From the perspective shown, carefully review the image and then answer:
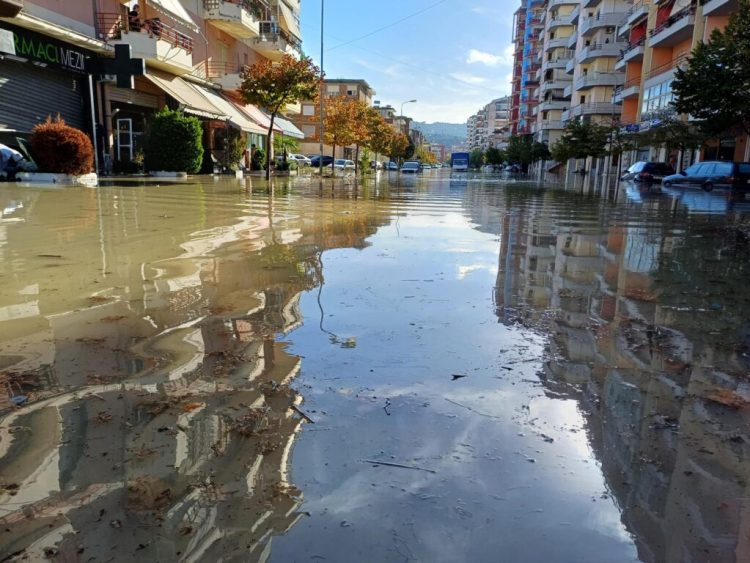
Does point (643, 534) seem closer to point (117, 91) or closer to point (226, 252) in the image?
point (226, 252)

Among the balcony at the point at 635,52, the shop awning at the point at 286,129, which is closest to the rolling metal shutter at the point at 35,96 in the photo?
the shop awning at the point at 286,129

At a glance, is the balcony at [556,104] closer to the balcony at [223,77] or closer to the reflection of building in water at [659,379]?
the balcony at [223,77]

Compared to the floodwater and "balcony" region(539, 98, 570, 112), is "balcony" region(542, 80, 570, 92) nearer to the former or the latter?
"balcony" region(539, 98, 570, 112)

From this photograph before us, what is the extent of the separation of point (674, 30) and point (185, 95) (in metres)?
34.5

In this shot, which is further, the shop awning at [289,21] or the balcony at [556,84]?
the balcony at [556,84]

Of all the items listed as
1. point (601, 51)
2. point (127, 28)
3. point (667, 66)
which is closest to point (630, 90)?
point (667, 66)

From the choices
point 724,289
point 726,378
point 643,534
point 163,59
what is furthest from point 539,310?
point 163,59

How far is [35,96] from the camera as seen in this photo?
2214 centimetres

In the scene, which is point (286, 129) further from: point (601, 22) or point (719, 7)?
point (601, 22)

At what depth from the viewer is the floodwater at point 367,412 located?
2.27 meters

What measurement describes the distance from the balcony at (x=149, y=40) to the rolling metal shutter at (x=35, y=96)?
94.1 inches

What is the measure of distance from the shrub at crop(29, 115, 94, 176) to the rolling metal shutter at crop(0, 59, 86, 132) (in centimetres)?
225

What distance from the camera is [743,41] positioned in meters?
23.2

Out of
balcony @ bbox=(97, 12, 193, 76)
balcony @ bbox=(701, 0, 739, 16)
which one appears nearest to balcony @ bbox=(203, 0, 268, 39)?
balcony @ bbox=(97, 12, 193, 76)
